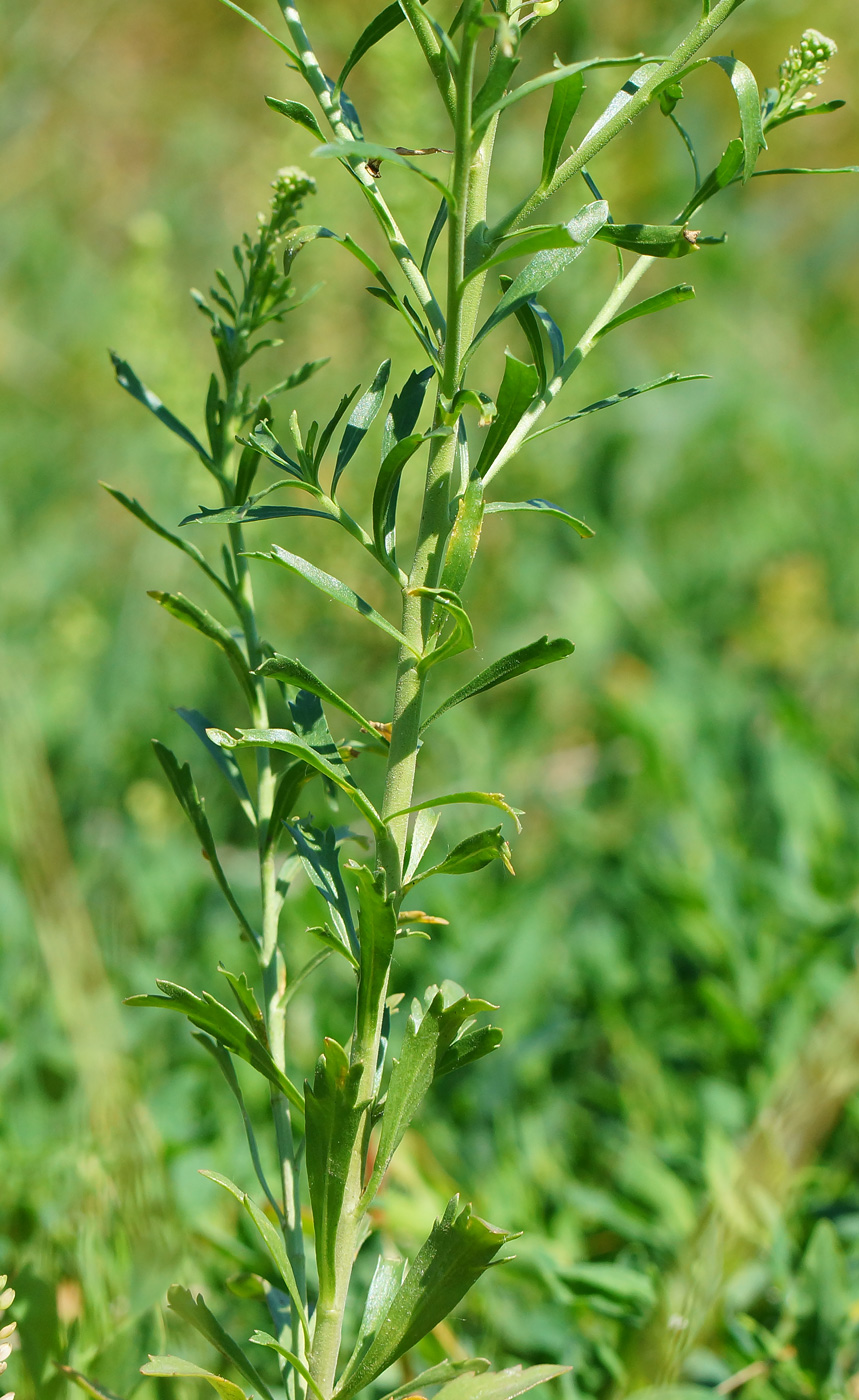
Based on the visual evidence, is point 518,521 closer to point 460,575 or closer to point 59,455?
point 59,455

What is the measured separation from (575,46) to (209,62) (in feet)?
7.22

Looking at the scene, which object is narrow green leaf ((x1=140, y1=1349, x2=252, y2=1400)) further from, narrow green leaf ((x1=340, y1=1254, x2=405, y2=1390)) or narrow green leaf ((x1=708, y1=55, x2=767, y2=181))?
narrow green leaf ((x1=708, y1=55, x2=767, y2=181))

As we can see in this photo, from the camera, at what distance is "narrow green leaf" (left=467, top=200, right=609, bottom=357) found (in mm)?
341

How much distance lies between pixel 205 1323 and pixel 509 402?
0.99 feet

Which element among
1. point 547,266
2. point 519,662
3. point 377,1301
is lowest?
point 377,1301

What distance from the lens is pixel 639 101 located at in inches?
13.2

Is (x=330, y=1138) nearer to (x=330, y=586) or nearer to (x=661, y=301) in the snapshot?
(x=330, y=586)

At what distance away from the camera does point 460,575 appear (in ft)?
1.12

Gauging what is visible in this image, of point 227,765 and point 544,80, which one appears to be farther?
point 227,765

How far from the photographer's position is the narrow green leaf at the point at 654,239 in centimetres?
35

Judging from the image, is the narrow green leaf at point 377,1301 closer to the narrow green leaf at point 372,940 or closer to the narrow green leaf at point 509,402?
the narrow green leaf at point 372,940

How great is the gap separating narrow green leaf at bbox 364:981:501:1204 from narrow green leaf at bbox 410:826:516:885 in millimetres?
38

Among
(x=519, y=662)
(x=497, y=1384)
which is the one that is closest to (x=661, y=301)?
Result: (x=519, y=662)

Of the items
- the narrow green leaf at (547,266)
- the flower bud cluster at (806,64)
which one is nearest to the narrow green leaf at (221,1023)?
the narrow green leaf at (547,266)
